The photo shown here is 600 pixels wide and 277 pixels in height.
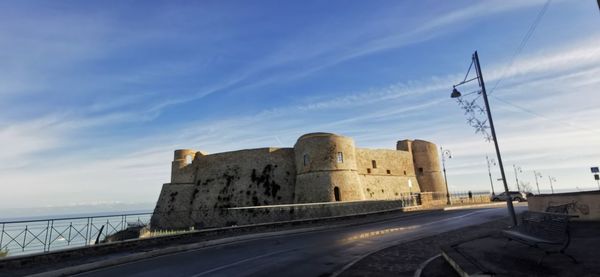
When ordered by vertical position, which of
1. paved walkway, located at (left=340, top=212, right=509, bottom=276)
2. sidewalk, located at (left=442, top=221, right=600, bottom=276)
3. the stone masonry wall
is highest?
the stone masonry wall

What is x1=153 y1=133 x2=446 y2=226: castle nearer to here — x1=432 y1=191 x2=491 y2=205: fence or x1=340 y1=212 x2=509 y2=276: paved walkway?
x1=432 y1=191 x2=491 y2=205: fence

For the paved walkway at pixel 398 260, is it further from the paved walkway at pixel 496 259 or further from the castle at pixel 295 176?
the castle at pixel 295 176

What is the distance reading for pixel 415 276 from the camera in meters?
6.13

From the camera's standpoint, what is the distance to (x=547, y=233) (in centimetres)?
596

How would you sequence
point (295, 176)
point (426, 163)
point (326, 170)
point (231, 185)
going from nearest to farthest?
point (326, 170) < point (295, 176) < point (231, 185) < point (426, 163)

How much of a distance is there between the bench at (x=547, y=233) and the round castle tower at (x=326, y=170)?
2593 centimetres

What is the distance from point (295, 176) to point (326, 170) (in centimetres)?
572

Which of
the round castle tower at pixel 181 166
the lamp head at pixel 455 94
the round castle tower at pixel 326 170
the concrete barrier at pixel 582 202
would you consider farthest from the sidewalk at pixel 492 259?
the round castle tower at pixel 181 166

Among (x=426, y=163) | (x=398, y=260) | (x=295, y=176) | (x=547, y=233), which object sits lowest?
(x=398, y=260)

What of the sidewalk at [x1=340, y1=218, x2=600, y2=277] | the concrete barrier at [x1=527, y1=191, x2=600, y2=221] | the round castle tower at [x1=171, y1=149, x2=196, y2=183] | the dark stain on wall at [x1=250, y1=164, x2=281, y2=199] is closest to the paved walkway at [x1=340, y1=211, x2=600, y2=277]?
the sidewalk at [x1=340, y1=218, x2=600, y2=277]

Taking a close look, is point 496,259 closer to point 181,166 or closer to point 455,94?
point 455,94

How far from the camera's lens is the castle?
3403 cm

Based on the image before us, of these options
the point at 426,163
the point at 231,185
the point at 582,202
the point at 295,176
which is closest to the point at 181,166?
the point at 231,185

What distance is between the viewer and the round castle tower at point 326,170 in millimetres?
33031
